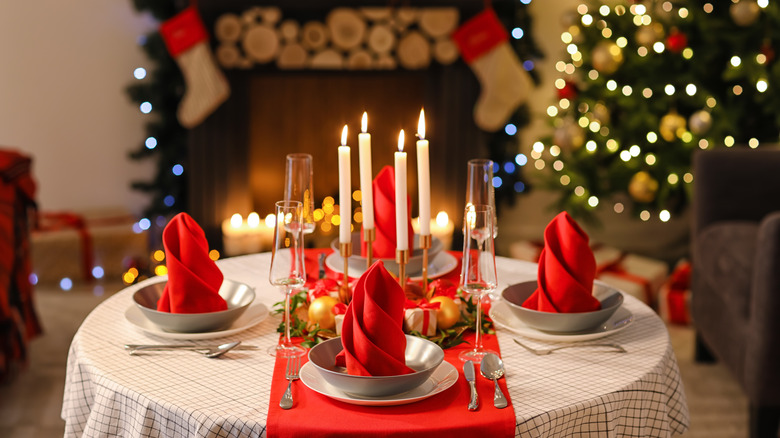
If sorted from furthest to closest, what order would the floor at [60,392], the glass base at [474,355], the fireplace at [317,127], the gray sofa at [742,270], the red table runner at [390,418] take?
the fireplace at [317,127] → the floor at [60,392] → the gray sofa at [742,270] → the glass base at [474,355] → the red table runner at [390,418]

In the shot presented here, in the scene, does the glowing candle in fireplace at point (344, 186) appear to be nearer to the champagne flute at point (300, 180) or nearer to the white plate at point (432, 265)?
the champagne flute at point (300, 180)

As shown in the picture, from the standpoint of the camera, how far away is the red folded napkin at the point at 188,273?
1472mm

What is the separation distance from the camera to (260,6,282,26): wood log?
146 inches

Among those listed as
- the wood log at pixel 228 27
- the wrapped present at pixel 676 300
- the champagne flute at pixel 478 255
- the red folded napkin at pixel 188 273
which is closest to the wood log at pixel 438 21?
the wood log at pixel 228 27

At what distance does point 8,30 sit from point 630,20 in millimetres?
2926

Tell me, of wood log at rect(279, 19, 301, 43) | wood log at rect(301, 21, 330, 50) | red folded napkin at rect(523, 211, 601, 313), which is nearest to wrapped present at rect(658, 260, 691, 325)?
wood log at rect(301, 21, 330, 50)

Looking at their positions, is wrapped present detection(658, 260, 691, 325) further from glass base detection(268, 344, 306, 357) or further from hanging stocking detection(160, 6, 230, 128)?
glass base detection(268, 344, 306, 357)

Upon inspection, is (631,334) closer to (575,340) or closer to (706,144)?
(575,340)

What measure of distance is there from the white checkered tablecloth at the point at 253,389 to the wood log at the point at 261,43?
2.41 metres

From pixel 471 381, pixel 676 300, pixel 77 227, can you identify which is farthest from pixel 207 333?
pixel 77 227

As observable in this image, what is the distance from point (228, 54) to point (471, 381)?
285 cm

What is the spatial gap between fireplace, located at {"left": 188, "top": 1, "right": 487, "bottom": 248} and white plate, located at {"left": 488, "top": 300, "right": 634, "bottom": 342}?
237 centimetres

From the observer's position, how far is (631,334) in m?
1.51

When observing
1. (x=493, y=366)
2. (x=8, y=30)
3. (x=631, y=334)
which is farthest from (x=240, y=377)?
(x=8, y=30)
